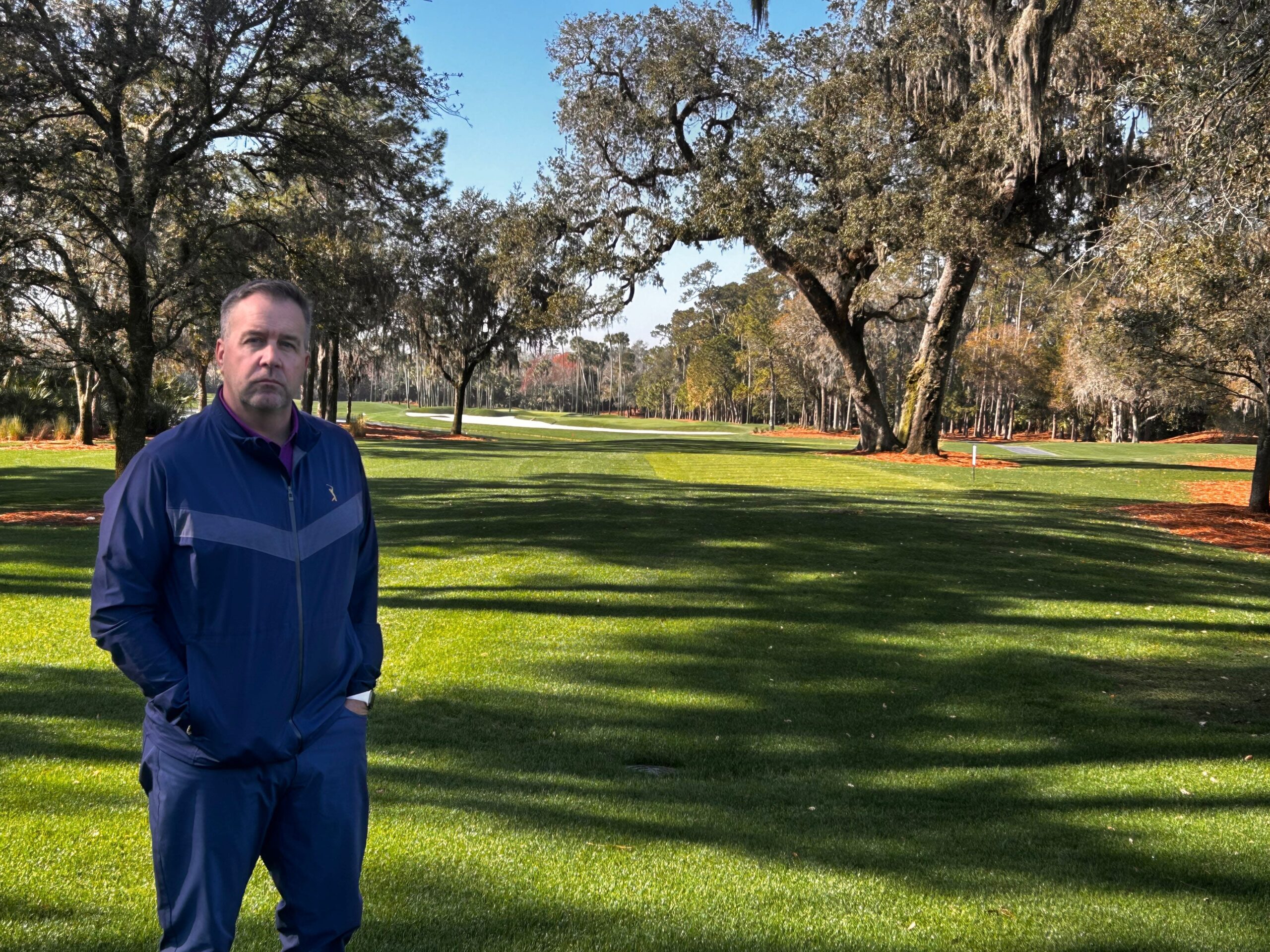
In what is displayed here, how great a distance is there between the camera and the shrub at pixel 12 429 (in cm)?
3416

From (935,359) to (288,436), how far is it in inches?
1215

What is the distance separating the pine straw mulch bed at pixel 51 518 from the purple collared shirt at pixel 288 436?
13738 mm

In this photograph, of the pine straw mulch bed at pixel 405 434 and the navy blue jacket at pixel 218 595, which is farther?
the pine straw mulch bed at pixel 405 434

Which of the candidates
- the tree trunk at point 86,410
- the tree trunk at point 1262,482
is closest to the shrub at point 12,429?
the tree trunk at point 86,410

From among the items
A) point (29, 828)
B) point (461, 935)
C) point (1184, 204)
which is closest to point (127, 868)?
point (29, 828)

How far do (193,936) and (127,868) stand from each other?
82.9 inches

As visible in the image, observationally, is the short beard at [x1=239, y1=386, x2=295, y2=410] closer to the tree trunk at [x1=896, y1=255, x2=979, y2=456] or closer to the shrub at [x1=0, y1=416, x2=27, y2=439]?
the tree trunk at [x1=896, y1=255, x2=979, y2=456]

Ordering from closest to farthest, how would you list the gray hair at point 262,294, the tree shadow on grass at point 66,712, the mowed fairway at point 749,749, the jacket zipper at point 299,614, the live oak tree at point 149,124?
the jacket zipper at point 299,614 → the gray hair at point 262,294 → the mowed fairway at point 749,749 → the tree shadow on grass at point 66,712 → the live oak tree at point 149,124

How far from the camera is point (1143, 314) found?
1742 centimetres

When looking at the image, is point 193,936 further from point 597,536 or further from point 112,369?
point 112,369

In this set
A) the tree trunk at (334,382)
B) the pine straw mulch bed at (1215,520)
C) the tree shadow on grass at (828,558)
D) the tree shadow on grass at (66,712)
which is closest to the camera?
the tree shadow on grass at (66,712)

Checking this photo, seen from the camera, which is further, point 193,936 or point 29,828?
point 29,828

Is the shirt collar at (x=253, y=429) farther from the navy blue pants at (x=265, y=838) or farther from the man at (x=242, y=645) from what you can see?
the navy blue pants at (x=265, y=838)

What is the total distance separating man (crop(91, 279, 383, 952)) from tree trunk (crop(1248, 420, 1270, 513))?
20.3 m
